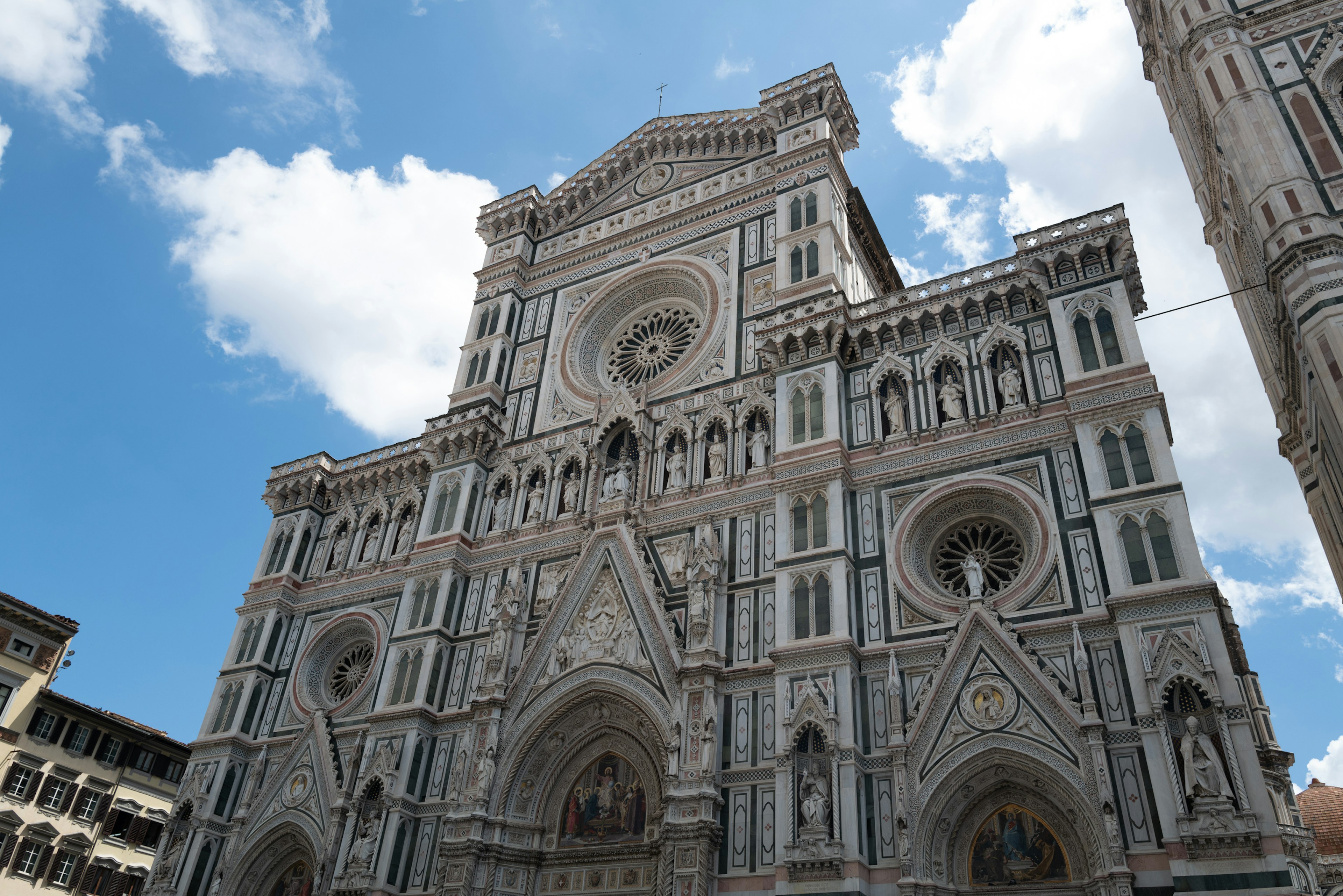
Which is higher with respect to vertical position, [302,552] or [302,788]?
[302,552]

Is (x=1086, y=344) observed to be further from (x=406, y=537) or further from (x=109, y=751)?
(x=109, y=751)

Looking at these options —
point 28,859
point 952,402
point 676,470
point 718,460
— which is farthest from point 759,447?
point 28,859

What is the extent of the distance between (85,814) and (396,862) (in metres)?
18.0

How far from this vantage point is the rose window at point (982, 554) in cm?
1803

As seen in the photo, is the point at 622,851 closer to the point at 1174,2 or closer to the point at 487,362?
the point at 487,362

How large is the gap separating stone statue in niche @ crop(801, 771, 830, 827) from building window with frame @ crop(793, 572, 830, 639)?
268cm

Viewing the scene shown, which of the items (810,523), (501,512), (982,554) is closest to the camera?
(982,554)

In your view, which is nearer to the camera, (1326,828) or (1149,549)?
(1149,549)

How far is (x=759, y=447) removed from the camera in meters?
22.0

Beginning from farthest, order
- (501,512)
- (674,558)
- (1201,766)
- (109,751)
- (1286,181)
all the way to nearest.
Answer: (109,751) → (501,512) → (674,558) → (1286,181) → (1201,766)

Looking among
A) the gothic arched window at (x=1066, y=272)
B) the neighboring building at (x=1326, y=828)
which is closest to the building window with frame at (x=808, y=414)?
the gothic arched window at (x=1066, y=272)

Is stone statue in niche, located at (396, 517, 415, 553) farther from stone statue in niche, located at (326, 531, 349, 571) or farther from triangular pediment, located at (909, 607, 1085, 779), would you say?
triangular pediment, located at (909, 607, 1085, 779)

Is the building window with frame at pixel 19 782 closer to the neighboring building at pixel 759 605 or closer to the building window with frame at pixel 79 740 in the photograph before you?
the building window with frame at pixel 79 740

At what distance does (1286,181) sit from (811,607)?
12179mm
